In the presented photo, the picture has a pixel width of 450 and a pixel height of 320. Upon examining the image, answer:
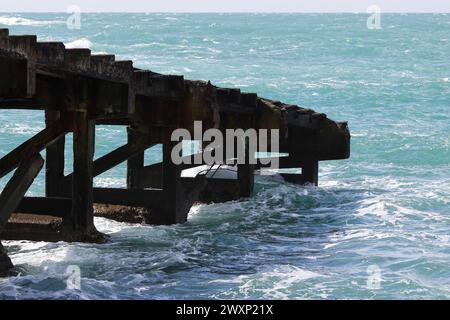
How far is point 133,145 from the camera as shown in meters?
13.9

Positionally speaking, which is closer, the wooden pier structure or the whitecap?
the wooden pier structure

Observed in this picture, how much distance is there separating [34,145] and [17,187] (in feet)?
1.88

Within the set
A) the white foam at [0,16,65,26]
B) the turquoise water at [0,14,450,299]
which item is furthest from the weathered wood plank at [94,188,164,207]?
the white foam at [0,16,65,26]

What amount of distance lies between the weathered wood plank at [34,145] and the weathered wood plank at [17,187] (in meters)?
0.21

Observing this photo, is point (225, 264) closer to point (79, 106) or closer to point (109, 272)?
point (109, 272)

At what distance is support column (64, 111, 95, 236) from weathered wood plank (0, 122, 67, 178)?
23cm

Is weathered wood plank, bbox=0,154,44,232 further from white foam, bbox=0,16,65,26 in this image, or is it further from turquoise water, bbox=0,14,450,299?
white foam, bbox=0,16,65,26

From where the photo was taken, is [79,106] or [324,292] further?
[79,106]

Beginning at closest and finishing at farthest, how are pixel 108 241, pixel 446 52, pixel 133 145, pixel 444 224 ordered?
pixel 108 241
pixel 133 145
pixel 444 224
pixel 446 52

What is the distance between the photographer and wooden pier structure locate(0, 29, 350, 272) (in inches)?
423

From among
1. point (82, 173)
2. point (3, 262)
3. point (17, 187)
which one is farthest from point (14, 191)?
point (82, 173)

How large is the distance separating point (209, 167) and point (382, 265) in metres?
5.85

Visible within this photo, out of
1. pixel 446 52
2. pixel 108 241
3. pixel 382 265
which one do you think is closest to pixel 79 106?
pixel 108 241

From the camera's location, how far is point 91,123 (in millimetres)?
12336
